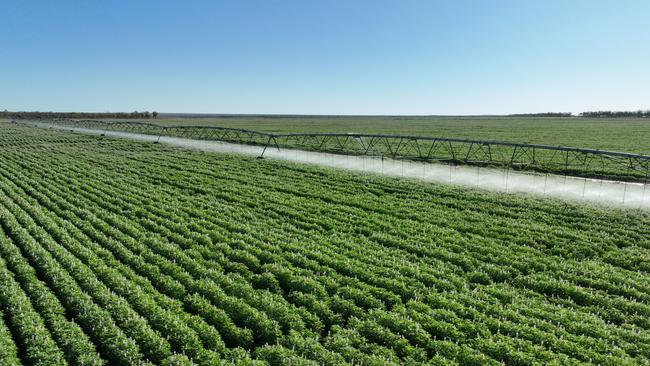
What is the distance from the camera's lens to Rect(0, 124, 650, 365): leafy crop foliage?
7113 millimetres

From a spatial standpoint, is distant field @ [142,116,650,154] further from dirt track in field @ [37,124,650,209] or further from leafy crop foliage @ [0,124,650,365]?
leafy crop foliage @ [0,124,650,365]

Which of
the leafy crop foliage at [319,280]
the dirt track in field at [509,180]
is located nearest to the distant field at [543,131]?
the dirt track in field at [509,180]

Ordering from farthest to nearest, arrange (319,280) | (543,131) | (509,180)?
(543,131), (509,180), (319,280)

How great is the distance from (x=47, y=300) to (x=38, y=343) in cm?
162

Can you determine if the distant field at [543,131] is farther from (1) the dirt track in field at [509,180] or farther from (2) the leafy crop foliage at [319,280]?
(2) the leafy crop foliage at [319,280]

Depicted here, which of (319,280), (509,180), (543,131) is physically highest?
(543,131)

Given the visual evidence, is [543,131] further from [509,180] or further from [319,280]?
[319,280]

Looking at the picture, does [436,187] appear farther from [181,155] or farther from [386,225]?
[181,155]

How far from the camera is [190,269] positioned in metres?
10.3

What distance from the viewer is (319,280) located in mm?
9750

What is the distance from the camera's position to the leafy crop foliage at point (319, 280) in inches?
280

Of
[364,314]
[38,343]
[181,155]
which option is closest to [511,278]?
[364,314]

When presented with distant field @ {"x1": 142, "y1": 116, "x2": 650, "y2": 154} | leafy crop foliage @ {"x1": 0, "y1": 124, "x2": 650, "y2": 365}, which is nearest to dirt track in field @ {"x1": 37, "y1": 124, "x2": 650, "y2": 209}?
leafy crop foliage @ {"x1": 0, "y1": 124, "x2": 650, "y2": 365}

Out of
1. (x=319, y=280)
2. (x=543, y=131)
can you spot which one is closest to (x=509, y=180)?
(x=319, y=280)
